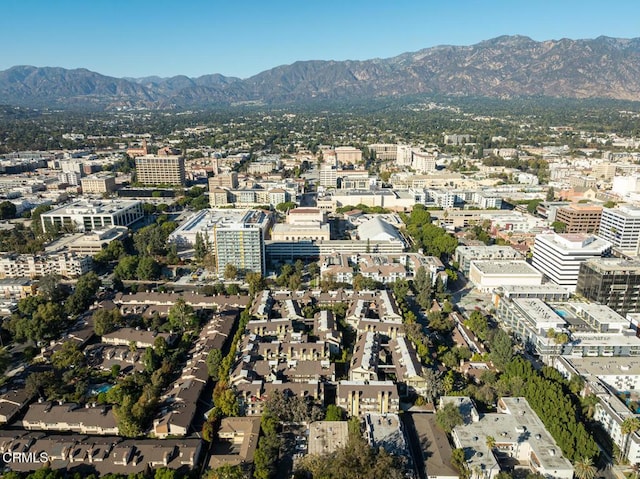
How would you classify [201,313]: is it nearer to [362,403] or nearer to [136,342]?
[136,342]

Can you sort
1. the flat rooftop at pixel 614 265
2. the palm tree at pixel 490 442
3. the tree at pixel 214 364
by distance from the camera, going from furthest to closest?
the flat rooftop at pixel 614 265, the tree at pixel 214 364, the palm tree at pixel 490 442

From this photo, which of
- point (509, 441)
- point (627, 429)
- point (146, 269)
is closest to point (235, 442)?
point (509, 441)

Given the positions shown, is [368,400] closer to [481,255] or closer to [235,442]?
[235,442]

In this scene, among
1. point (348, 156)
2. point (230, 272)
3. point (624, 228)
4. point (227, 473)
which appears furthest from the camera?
point (348, 156)

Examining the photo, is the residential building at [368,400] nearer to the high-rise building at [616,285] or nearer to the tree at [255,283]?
the tree at [255,283]

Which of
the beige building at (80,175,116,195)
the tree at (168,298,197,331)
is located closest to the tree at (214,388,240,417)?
the tree at (168,298,197,331)

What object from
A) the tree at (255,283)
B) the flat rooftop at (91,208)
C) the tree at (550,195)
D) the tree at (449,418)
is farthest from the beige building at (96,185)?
the tree at (550,195)
